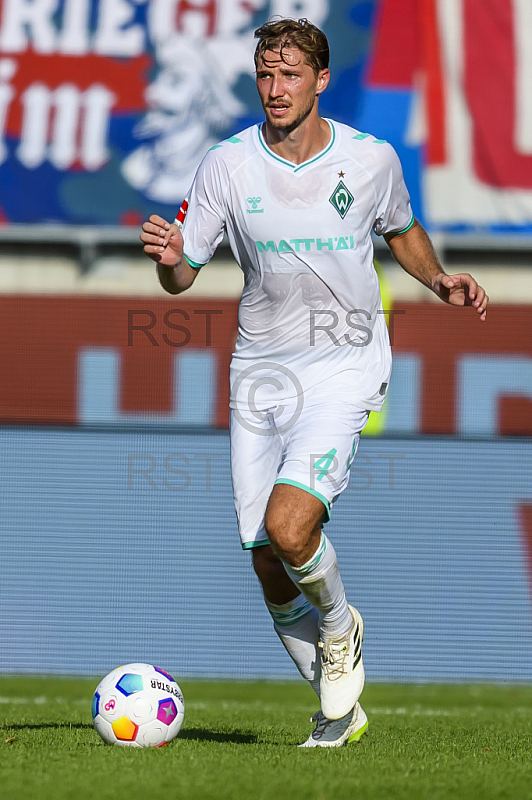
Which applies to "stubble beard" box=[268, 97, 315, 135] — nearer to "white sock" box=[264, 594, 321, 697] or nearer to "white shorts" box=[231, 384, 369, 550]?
"white shorts" box=[231, 384, 369, 550]

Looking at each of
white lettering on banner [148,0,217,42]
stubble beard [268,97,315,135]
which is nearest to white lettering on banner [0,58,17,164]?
white lettering on banner [148,0,217,42]

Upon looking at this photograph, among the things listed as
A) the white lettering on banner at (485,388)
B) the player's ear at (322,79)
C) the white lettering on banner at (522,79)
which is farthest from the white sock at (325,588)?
the white lettering on banner at (522,79)

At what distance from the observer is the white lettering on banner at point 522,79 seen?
13500mm

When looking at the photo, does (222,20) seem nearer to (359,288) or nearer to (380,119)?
(380,119)

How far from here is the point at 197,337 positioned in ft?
40.3

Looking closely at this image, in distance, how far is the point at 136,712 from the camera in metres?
3.81

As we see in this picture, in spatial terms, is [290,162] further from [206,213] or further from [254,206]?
[206,213]

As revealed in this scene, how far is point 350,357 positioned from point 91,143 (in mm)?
10445

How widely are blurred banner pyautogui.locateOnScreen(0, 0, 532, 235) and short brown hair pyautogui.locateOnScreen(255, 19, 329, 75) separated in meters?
9.29

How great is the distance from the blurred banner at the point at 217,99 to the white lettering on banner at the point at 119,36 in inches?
0.5

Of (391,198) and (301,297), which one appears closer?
(301,297)

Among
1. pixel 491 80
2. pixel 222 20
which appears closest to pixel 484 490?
pixel 491 80

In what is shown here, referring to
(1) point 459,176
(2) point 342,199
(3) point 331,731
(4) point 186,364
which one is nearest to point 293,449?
(2) point 342,199

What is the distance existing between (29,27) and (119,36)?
3.90ft
